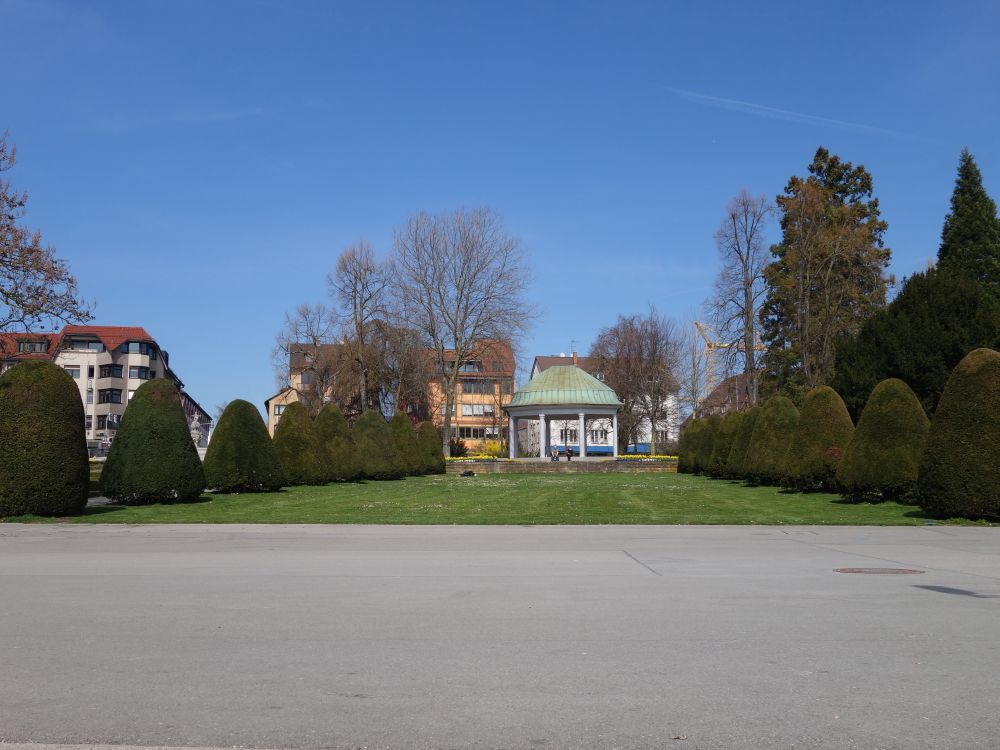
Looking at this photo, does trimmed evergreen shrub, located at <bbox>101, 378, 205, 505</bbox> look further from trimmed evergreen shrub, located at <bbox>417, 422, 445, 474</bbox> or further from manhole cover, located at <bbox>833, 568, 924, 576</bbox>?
trimmed evergreen shrub, located at <bbox>417, 422, 445, 474</bbox>

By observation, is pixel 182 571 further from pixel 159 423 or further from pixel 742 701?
pixel 159 423

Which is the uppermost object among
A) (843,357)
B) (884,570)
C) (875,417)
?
(843,357)

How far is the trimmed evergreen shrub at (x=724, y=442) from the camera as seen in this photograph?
4500cm

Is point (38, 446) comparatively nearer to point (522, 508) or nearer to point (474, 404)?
point (522, 508)

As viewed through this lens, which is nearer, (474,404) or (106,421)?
(106,421)

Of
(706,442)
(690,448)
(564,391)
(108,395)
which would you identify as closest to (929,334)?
(706,442)

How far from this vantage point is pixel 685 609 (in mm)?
8922

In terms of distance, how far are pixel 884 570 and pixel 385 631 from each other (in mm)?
7770

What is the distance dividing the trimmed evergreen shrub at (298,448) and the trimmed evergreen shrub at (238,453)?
4.09 meters

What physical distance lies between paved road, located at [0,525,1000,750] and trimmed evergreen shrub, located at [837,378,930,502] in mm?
12770

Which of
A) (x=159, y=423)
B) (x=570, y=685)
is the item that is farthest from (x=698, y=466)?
(x=570, y=685)

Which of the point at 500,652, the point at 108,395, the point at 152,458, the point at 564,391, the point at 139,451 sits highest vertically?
the point at 108,395

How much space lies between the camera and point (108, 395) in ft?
313

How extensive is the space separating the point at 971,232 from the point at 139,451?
45605 mm
